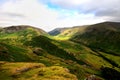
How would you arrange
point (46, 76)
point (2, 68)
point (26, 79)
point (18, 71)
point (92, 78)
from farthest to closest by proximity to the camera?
point (92, 78) → point (2, 68) → point (18, 71) → point (46, 76) → point (26, 79)

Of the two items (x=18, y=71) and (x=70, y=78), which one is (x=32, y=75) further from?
(x=70, y=78)

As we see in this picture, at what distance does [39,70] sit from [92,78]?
39579 millimetres

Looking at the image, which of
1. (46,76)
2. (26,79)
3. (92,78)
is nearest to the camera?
(26,79)

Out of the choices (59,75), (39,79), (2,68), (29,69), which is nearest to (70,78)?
(59,75)

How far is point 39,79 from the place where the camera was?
122625 millimetres

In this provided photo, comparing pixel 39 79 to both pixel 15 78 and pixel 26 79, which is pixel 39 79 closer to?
pixel 26 79

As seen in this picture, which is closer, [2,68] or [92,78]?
[2,68]

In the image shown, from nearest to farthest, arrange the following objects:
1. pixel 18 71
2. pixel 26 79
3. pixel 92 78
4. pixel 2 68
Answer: pixel 26 79 < pixel 18 71 < pixel 2 68 < pixel 92 78

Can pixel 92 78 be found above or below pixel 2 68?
below

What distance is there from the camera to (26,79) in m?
123

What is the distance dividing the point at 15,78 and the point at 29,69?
66.9 ft

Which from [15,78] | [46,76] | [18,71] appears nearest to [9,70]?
[18,71]

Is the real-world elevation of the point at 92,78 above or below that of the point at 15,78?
below

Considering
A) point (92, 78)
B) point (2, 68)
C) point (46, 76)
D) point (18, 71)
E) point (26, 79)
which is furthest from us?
point (92, 78)
